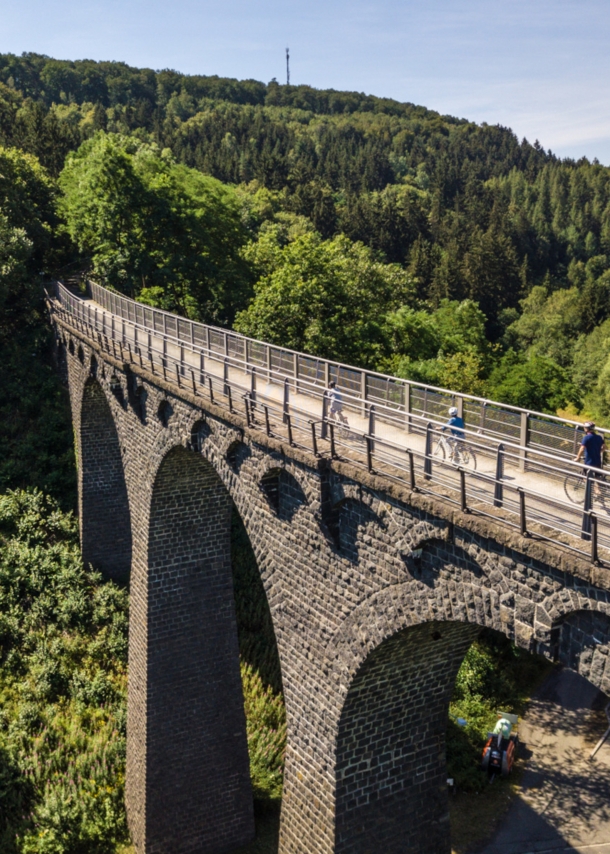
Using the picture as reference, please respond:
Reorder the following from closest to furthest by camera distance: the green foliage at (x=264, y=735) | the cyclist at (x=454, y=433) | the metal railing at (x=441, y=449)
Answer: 1. the metal railing at (x=441, y=449)
2. the cyclist at (x=454, y=433)
3. the green foliage at (x=264, y=735)

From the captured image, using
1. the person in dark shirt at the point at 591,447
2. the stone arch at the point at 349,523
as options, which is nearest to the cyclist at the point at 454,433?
the stone arch at the point at 349,523

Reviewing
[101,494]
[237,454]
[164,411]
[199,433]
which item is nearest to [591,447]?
[237,454]

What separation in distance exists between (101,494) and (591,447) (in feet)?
76.1

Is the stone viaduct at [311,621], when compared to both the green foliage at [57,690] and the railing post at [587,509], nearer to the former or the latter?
the railing post at [587,509]

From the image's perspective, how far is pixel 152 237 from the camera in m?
42.8

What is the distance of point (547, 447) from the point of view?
11641 mm

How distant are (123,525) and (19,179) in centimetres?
2640

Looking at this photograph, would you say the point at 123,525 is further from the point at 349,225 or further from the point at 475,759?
the point at 349,225

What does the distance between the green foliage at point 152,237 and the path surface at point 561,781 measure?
85.7ft

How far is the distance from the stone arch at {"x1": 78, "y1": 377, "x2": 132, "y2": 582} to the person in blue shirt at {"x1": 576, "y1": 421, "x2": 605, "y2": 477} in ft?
72.8

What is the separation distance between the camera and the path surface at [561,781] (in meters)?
21.4

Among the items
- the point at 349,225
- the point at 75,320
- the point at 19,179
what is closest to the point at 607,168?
the point at 349,225

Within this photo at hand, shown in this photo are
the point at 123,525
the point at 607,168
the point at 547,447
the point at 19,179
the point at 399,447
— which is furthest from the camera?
the point at 607,168

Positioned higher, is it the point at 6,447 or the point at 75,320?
the point at 75,320
